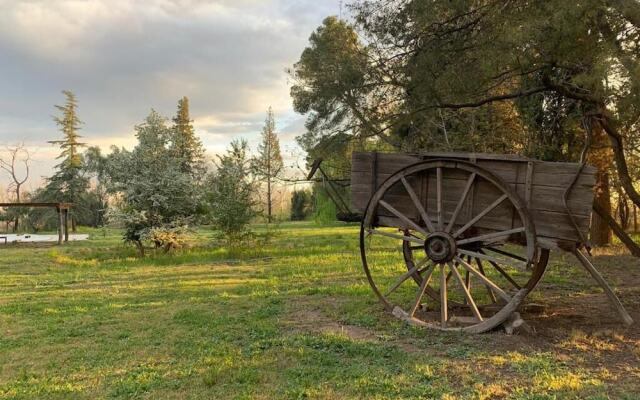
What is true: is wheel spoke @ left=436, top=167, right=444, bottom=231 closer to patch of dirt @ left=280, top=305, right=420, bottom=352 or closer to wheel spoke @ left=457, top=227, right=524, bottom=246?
wheel spoke @ left=457, top=227, right=524, bottom=246

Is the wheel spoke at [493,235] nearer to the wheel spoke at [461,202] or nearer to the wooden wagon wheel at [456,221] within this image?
the wooden wagon wheel at [456,221]

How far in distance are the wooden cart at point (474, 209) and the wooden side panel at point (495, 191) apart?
0.4 inches

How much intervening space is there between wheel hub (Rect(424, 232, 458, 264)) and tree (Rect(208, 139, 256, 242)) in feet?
35.8

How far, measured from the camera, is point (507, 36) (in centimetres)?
519

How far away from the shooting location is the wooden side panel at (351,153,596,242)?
17.2 feet

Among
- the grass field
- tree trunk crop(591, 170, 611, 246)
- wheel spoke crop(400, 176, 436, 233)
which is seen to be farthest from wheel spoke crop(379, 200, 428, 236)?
tree trunk crop(591, 170, 611, 246)

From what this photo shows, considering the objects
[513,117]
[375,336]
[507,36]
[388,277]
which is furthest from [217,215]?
[507,36]

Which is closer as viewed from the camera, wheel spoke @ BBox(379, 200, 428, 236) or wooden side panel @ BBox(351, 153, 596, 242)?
wooden side panel @ BBox(351, 153, 596, 242)

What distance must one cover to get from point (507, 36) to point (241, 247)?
42.7 feet

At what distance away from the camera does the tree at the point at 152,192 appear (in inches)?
650

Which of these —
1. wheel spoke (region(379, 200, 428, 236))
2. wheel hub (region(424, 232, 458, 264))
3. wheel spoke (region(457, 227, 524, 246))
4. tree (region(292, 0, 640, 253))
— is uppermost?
tree (region(292, 0, 640, 253))

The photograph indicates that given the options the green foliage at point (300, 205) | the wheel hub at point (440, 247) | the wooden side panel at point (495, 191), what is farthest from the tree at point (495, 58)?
the green foliage at point (300, 205)

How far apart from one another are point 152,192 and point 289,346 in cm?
1266

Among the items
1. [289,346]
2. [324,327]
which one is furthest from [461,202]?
[289,346]
